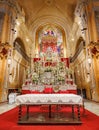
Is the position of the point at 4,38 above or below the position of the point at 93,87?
above

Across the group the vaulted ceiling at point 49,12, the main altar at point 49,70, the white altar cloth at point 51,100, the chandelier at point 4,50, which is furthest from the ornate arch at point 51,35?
the white altar cloth at point 51,100

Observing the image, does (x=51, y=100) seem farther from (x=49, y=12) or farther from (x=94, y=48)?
(x=49, y=12)

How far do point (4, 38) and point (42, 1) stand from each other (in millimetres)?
10080

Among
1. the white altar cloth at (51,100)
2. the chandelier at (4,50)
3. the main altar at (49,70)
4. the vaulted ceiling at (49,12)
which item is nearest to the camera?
the white altar cloth at (51,100)

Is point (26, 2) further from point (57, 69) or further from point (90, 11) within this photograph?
point (57, 69)

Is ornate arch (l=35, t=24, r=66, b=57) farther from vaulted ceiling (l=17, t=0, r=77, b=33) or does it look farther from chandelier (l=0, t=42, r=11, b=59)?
chandelier (l=0, t=42, r=11, b=59)

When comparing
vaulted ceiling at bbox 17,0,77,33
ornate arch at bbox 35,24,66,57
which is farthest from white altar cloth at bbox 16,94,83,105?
ornate arch at bbox 35,24,66,57

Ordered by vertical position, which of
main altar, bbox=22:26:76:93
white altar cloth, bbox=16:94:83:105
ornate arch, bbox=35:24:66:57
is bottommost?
white altar cloth, bbox=16:94:83:105

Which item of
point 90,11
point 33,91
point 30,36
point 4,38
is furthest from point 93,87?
point 30,36

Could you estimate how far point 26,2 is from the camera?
15.5m

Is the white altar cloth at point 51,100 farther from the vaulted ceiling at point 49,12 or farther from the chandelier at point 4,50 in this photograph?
the vaulted ceiling at point 49,12

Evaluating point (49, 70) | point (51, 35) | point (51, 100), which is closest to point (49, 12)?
point (51, 35)

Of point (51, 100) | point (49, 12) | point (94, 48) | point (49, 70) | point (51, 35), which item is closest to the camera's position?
point (51, 100)

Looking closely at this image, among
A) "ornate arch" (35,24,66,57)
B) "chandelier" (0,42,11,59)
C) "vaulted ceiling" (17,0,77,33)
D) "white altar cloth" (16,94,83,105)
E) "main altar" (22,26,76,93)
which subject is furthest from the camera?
"ornate arch" (35,24,66,57)
